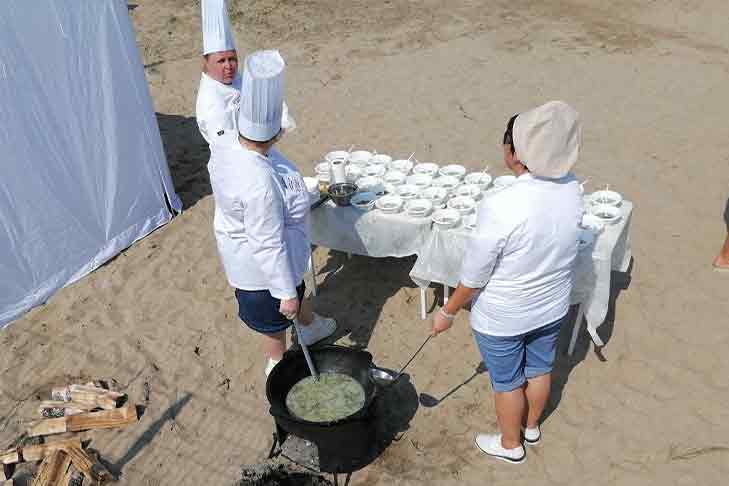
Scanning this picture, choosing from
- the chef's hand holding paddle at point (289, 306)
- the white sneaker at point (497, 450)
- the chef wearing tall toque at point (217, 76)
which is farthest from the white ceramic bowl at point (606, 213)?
the chef wearing tall toque at point (217, 76)

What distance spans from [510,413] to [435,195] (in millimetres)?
Answer: 1600

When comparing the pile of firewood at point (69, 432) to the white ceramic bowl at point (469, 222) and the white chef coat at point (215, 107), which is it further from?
the white ceramic bowl at point (469, 222)

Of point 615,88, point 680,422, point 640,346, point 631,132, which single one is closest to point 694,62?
point 615,88

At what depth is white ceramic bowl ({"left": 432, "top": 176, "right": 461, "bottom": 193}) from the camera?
4244 millimetres

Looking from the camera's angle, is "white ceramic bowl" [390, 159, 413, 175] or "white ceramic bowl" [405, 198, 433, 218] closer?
"white ceramic bowl" [405, 198, 433, 218]

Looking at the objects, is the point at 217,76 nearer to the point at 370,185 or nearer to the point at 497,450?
the point at 370,185

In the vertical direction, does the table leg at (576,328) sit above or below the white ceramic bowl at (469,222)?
below

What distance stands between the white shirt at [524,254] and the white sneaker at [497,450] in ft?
2.90

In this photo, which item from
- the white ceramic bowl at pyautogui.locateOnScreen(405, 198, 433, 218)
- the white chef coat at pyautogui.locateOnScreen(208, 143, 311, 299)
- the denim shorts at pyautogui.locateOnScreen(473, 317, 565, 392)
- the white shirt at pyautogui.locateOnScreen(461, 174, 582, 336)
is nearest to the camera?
the white shirt at pyautogui.locateOnScreen(461, 174, 582, 336)

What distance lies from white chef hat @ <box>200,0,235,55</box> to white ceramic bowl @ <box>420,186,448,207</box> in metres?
1.58

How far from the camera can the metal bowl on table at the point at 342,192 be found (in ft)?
13.3

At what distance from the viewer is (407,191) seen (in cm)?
416

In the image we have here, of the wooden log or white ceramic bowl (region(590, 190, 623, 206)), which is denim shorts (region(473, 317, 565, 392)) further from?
the wooden log

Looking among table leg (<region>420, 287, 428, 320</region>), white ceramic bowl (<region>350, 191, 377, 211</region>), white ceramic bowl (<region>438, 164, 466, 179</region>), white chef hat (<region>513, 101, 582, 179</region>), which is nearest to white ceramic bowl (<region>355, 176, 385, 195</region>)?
white ceramic bowl (<region>350, 191, 377, 211</region>)
